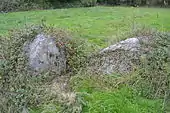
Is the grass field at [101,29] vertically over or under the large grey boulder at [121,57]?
under

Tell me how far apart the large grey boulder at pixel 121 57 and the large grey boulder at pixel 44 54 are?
0.72m

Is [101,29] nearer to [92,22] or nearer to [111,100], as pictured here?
[92,22]

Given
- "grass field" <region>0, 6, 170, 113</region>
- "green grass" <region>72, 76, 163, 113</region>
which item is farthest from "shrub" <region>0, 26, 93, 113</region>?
"green grass" <region>72, 76, 163, 113</region>

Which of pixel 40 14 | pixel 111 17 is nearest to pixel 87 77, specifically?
pixel 111 17

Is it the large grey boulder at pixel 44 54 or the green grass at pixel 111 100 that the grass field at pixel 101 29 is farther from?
the large grey boulder at pixel 44 54

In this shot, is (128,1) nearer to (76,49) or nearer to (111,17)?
(111,17)

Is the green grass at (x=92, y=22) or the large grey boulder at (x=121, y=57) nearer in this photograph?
the large grey boulder at (x=121, y=57)

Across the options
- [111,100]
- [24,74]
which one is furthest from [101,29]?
[111,100]

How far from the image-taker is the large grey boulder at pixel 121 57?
8391 millimetres

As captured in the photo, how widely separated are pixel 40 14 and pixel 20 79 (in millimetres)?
11335

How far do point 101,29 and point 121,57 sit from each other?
6042 mm

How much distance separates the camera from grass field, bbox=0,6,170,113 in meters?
7.27

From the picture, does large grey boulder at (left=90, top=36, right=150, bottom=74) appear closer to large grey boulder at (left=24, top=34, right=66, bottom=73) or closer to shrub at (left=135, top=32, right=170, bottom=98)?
shrub at (left=135, top=32, right=170, bottom=98)

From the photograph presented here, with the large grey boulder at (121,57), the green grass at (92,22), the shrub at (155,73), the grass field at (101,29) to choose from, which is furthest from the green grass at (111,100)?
the green grass at (92,22)
